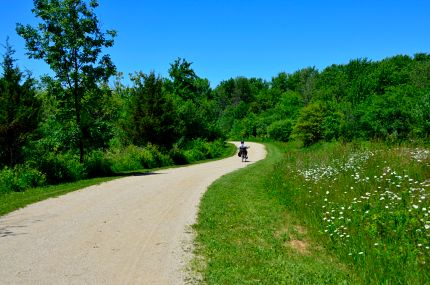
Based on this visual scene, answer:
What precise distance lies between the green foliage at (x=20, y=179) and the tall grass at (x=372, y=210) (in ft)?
34.0

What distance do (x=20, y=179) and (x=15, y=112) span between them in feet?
11.1

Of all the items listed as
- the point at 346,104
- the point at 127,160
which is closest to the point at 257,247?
the point at 127,160

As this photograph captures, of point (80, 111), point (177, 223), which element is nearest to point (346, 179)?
point (177, 223)

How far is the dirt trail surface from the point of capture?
648 centimetres

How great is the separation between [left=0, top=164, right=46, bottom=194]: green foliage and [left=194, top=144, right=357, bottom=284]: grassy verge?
8.33 meters

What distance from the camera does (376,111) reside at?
4706 cm

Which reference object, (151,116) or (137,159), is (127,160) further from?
(151,116)

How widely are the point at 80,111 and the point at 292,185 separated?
13456mm

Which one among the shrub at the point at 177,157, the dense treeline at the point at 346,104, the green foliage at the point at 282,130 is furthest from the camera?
the green foliage at the point at 282,130

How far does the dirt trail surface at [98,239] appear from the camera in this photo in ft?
21.3

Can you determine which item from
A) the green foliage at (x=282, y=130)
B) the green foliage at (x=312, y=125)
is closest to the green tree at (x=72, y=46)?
the green foliage at (x=312, y=125)

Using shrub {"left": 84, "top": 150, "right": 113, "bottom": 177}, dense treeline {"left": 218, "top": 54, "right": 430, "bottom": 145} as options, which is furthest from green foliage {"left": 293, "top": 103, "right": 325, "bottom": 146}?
shrub {"left": 84, "top": 150, "right": 113, "bottom": 177}

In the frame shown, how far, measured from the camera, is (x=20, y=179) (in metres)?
16.8

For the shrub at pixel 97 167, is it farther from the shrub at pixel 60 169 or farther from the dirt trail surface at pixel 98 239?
the dirt trail surface at pixel 98 239
